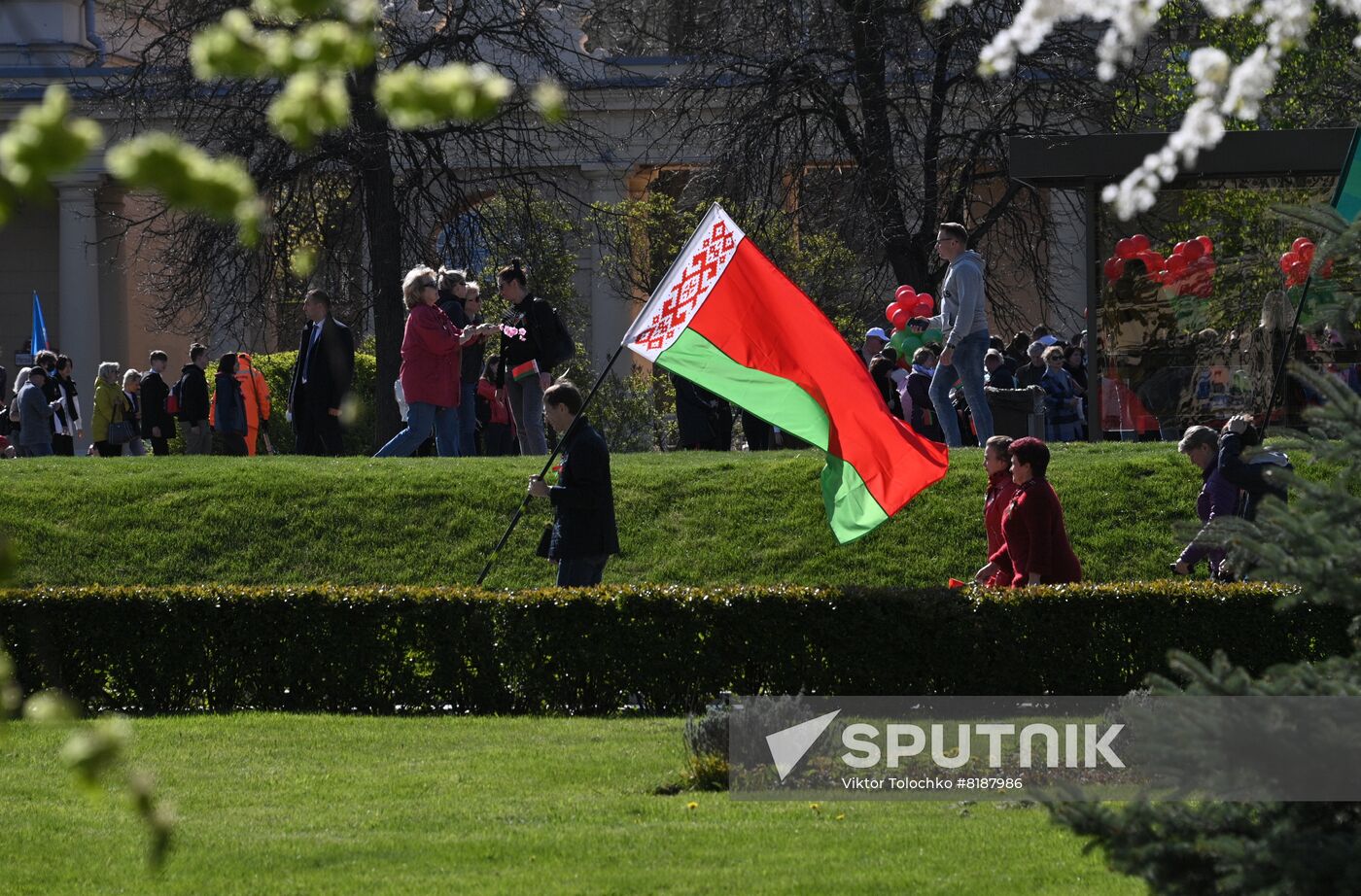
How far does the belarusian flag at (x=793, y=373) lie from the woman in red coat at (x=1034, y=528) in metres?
0.43

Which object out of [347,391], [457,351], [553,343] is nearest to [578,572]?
[553,343]

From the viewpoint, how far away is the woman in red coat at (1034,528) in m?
10.3

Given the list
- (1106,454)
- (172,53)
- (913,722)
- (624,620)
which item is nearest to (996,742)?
(913,722)

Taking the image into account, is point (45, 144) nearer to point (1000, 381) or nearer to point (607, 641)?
point (607, 641)

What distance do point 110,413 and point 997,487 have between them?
15.3 meters

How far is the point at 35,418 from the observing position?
23.0 meters

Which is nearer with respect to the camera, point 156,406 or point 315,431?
point 315,431

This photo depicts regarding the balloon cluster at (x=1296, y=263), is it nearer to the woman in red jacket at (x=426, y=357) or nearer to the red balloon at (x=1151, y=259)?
the red balloon at (x=1151, y=259)

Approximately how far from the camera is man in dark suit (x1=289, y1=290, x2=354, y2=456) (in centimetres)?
1656

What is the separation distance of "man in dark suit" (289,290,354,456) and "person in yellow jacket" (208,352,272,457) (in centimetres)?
371

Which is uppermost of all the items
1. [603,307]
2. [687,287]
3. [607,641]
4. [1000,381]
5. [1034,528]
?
[603,307]

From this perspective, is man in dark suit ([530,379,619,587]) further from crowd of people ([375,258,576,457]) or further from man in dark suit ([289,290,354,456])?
man in dark suit ([289,290,354,456])
